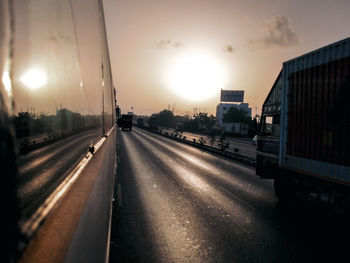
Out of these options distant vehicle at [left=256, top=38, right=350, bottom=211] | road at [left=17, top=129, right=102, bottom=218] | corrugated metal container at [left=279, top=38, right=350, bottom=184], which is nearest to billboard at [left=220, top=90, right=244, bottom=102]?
distant vehicle at [left=256, top=38, right=350, bottom=211]

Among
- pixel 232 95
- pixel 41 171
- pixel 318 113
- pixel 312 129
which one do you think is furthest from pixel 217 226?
pixel 232 95

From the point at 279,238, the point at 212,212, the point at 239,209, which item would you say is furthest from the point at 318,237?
the point at 212,212

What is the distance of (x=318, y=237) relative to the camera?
5.30 metres

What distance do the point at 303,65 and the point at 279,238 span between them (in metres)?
4.84

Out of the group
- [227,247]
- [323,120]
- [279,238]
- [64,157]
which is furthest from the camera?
[323,120]

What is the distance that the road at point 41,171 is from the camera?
0.66 m

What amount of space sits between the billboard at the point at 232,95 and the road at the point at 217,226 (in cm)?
9101

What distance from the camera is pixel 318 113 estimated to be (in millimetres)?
6367

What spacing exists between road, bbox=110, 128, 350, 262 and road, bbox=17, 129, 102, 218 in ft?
11.8

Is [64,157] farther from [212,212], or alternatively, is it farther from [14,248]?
[212,212]

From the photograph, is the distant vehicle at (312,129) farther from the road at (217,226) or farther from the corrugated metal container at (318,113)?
the road at (217,226)

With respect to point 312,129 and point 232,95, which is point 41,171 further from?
point 232,95

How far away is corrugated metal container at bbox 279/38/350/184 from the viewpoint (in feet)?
18.3

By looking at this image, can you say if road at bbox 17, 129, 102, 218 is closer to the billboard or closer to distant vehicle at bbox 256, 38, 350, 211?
distant vehicle at bbox 256, 38, 350, 211
